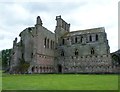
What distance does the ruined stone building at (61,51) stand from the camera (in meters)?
57.0

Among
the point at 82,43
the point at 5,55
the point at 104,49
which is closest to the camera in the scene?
the point at 104,49

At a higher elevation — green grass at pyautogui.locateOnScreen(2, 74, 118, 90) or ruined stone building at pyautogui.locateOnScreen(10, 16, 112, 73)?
ruined stone building at pyautogui.locateOnScreen(10, 16, 112, 73)

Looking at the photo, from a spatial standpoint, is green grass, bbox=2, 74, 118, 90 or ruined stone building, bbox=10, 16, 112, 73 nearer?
green grass, bbox=2, 74, 118, 90

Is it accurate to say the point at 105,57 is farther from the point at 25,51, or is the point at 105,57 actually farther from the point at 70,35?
the point at 25,51

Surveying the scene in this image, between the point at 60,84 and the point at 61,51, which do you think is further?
the point at 61,51

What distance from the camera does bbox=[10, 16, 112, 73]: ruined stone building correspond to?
56969 mm

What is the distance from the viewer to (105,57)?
58031 mm

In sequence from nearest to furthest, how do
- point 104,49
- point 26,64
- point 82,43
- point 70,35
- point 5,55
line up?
1. point 26,64
2. point 104,49
3. point 82,43
4. point 70,35
5. point 5,55

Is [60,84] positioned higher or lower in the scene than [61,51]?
lower

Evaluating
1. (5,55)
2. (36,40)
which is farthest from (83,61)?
(5,55)

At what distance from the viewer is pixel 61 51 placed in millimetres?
66938

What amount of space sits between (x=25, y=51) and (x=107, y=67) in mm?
23922

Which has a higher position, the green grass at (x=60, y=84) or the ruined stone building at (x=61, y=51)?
the ruined stone building at (x=61, y=51)

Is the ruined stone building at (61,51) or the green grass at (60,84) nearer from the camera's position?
the green grass at (60,84)
